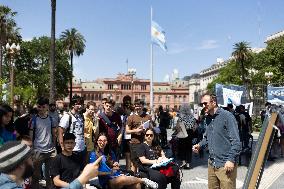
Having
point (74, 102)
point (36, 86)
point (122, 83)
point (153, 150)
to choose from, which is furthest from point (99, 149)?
point (122, 83)

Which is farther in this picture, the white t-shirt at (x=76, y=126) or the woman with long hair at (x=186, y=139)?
the woman with long hair at (x=186, y=139)

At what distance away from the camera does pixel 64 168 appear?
5.89 m

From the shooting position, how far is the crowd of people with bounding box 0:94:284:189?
520cm

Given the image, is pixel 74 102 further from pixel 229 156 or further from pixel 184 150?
pixel 184 150

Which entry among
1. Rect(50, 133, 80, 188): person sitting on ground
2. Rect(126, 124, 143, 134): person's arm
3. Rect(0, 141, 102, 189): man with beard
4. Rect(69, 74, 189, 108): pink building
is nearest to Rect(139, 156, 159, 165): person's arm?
Rect(50, 133, 80, 188): person sitting on ground

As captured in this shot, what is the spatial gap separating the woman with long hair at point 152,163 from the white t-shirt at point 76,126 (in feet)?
3.81

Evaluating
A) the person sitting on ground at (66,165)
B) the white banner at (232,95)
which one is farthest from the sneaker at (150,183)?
the white banner at (232,95)

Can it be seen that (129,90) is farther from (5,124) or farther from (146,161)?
(5,124)

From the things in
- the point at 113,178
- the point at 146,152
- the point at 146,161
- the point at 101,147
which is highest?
the point at 101,147

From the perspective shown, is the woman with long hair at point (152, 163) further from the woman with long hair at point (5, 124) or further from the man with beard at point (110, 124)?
the woman with long hair at point (5, 124)

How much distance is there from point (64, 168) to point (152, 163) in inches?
64.3

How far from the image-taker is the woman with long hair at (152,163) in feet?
22.1

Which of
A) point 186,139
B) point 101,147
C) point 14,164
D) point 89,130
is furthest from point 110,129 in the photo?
point 14,164

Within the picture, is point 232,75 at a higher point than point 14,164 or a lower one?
higher
